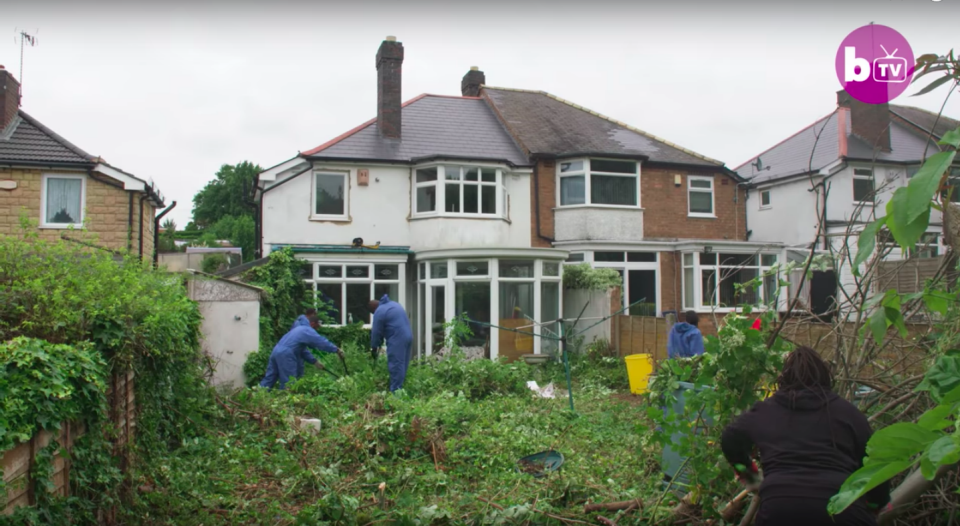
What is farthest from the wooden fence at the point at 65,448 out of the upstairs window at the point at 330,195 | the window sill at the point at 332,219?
the upstairs window at the point at 330,195

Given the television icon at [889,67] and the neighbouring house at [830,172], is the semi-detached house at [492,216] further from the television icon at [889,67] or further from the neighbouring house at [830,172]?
the television icon at [889,67]

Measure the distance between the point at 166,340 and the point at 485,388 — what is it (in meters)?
5.77

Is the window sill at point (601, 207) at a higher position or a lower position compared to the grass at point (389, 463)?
higher

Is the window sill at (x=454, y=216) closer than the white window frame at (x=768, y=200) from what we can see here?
Yes

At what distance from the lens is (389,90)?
1973 centimetres

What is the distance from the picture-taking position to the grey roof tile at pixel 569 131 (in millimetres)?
20375

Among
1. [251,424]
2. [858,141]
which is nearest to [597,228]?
[858,141]

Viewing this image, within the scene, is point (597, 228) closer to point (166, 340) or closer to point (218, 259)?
point (166, 340)

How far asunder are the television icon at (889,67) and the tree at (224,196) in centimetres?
6579

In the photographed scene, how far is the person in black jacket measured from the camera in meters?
3.07

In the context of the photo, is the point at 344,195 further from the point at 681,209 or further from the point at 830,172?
the point at 830,172

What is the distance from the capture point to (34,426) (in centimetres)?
366

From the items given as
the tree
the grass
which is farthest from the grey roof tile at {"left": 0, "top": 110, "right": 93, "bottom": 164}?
the tree

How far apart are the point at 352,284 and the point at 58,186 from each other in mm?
6949
